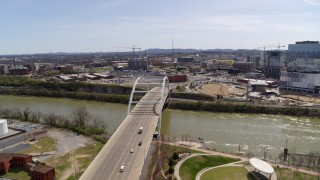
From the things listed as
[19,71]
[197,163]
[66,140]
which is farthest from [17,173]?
[19,71]

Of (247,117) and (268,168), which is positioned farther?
(247,117)

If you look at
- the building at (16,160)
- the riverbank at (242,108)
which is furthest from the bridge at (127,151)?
the riverbank at (242,108)

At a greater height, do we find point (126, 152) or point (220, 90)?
point (126, 152)

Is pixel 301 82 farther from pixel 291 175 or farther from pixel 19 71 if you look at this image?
pixel 19 71

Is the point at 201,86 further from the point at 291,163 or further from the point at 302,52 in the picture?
the point at 302,52

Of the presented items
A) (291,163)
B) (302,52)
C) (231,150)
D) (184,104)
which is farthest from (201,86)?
(302,52)

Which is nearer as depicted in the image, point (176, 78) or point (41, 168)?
point (41, 168)
